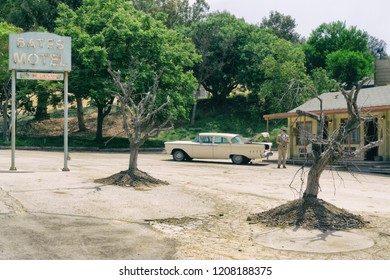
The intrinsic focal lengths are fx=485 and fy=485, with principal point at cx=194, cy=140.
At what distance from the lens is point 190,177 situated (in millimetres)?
17203

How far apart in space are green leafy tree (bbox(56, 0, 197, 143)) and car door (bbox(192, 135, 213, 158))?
9489mm

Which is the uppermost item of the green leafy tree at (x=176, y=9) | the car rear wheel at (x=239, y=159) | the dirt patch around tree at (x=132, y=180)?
the green leafy tree at (x=176, y=9)

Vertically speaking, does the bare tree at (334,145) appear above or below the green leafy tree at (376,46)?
below

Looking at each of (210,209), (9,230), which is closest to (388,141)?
(210,209)

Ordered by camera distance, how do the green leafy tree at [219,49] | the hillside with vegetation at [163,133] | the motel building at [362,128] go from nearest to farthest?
1. the motel building at [362,128]
2. the hillside with vegetation at [163,133]
3. the green leafy tree at [219,49]

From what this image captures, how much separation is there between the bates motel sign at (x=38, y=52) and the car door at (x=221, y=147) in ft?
30.7

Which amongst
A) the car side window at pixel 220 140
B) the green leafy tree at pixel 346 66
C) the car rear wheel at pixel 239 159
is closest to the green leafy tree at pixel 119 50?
the car side window at pixel 220 140

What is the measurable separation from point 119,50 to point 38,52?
663 inches

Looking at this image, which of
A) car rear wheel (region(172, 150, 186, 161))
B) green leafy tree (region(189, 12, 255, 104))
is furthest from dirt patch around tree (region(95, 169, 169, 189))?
green leafy tree (region(189, 12, 255, 104))

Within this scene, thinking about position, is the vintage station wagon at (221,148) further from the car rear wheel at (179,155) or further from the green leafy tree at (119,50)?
→ the green leafy tree at (119,50)

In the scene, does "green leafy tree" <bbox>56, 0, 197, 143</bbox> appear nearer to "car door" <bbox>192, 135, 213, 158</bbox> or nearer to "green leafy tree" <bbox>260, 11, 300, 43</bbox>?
"car door" <bbox>192, 135, 213, 158</bbox>

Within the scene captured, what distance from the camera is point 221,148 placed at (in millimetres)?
24062

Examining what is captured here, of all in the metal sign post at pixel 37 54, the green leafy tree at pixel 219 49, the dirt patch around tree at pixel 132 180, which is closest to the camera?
the dirt patch around tree at pixel 132 180

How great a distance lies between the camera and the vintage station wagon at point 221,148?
2353 centimetres
